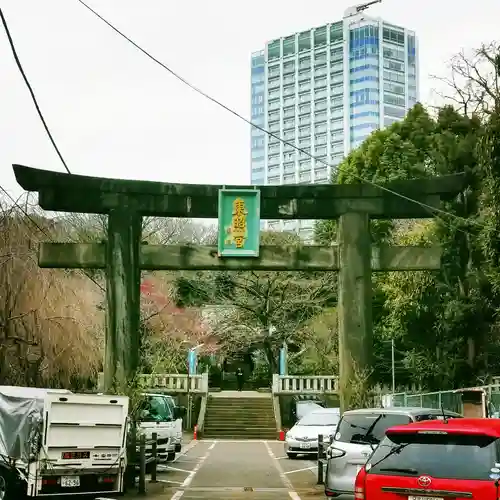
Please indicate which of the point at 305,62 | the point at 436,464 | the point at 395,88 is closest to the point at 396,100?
the point at 395,88

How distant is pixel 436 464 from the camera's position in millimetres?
6941

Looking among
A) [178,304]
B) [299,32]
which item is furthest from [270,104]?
[178,304]

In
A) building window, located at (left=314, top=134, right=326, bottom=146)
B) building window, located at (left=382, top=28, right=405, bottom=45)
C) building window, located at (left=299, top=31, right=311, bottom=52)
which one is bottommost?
building window, located at (left=314, top=134, right=326, bottom=146)

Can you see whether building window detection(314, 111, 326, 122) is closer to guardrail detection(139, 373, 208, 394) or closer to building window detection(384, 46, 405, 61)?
building window detection(384, 46, 405, 61)

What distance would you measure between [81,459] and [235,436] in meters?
25.2

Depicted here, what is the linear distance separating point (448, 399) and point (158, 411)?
26.6 ft

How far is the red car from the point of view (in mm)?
6672

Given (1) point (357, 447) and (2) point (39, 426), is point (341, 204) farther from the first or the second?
(2) point (39, 426)

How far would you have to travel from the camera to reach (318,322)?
141 ft

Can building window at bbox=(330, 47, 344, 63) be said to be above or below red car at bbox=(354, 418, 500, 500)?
above

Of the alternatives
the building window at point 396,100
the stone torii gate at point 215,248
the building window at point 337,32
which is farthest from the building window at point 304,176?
the stone torii gate at point 215,248

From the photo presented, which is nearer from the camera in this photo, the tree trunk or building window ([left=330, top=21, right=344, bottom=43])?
the tree trunk

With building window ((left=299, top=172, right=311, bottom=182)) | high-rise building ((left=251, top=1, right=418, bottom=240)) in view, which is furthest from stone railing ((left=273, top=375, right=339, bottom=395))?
building window ((left=299, top=172, right=311, bottom=182))

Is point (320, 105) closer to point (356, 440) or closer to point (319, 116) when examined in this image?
point (319, 116)
